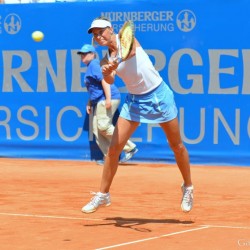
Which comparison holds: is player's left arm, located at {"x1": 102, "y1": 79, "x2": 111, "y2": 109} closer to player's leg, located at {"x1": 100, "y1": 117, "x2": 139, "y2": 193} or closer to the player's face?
player's leg, located at {"x1": 100, "y1": 117, "x2": 139, "y2": 193}

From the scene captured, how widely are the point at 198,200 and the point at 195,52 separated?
3.94 meters

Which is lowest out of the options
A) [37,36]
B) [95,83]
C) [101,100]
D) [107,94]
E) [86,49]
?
[101,100]

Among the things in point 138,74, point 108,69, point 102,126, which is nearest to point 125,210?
point 138,74

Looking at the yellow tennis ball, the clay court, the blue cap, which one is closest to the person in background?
the blue cap

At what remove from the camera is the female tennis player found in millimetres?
7781

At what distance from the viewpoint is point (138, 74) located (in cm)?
778

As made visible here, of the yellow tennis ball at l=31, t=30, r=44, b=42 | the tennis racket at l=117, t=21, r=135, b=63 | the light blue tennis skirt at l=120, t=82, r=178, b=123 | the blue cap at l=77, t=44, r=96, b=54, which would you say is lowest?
the light blue tennis skirt at l=120, t=82, r=178, b=123

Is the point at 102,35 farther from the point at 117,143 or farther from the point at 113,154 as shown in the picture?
the point at 113,154

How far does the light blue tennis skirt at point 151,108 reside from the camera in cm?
788

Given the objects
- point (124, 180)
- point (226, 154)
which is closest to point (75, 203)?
point (124, 180)

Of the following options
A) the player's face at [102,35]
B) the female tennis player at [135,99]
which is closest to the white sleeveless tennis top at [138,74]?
the female tennis player at [135,99]

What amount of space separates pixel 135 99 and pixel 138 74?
274 millimetres

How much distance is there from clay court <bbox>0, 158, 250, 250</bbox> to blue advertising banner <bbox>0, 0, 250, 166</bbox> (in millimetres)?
472

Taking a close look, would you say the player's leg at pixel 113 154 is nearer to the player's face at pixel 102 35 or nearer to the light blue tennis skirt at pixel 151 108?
the light blue tennis skirt at pixel 151 108
